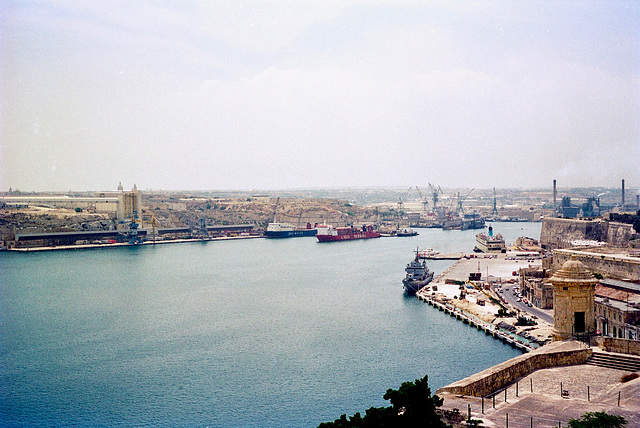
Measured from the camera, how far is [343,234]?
2126 inches

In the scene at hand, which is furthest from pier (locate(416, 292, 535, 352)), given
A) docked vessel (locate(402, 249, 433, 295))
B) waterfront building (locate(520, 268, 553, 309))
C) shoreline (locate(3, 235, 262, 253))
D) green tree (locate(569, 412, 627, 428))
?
shoreline (locate(3, 235, 262, 253))

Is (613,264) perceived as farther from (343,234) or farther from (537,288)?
(343,234)

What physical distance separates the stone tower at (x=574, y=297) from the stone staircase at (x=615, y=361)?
0.52 metres

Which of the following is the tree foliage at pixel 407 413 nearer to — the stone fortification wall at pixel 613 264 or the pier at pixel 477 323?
the pier at pixel 477 323

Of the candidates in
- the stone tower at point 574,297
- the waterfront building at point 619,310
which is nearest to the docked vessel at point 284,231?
the waterfront building at point 619,310

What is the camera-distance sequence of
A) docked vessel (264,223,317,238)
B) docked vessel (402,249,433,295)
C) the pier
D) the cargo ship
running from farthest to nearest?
1. docked vessel (264,223,317,238)
2. the cargo ship
3. docked vessel (402,249,433,295)
4. the pier

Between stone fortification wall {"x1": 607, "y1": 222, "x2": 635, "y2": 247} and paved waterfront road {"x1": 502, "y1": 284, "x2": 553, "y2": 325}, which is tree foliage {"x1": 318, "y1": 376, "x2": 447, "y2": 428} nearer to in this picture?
paved waterfront road {"x1": 502, "y1": 284, "x2": 553, "y2": 325}

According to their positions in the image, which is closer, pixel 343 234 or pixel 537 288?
pixel 537 288

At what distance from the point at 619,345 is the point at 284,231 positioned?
51.2m

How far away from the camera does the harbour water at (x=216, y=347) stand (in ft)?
37.4

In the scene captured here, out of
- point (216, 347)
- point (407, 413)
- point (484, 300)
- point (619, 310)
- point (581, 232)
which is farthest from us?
point (581, 232)

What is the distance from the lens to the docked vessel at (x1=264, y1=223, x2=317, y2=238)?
57.2 m

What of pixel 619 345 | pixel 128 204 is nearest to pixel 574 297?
pixel 619 345

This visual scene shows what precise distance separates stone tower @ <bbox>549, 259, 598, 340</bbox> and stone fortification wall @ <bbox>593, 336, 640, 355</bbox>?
0.95 ft
